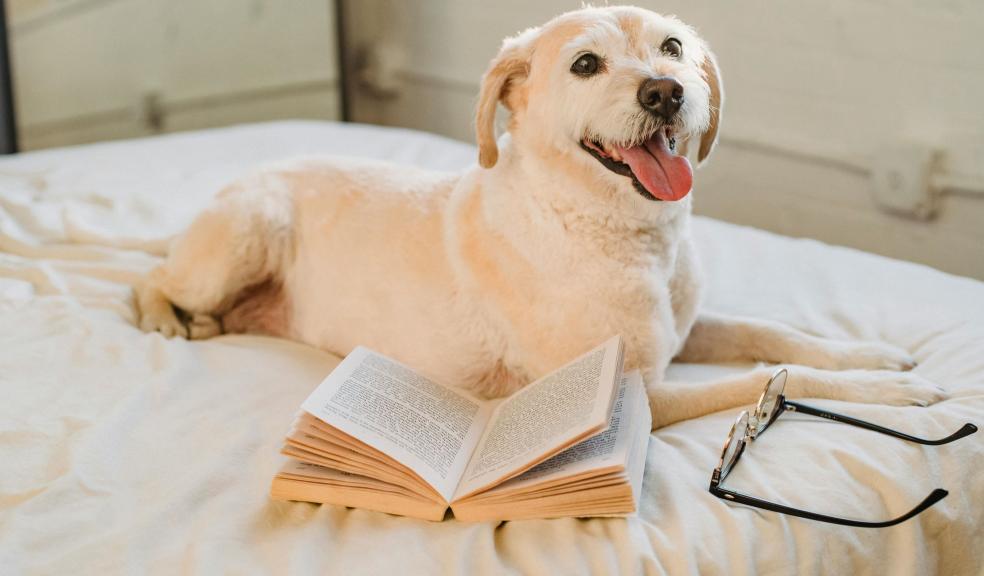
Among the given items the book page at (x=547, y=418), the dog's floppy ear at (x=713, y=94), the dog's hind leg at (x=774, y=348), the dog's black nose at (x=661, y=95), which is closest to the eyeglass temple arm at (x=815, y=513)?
the book page at (x=547, y=418)

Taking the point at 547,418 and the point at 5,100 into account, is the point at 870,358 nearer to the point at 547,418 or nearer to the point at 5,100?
the point at 547,418

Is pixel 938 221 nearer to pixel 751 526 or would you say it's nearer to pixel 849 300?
pixel 849 300

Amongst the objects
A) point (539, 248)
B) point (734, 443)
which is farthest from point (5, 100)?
point (734, 443)

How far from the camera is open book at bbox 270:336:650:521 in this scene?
137 centimetres

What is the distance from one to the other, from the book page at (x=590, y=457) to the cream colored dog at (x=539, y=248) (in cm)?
33

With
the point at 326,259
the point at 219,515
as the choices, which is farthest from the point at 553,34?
the point at 219,515

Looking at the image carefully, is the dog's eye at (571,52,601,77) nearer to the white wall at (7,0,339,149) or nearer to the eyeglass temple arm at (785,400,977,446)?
the eyeglass temple arm at (785,400,977,446)

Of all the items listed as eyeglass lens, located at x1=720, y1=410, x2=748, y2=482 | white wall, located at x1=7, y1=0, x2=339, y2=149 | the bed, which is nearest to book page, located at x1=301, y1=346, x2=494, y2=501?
the bed

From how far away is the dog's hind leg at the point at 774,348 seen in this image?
1.96 meters

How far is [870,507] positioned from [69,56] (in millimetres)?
3743

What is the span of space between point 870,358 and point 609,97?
82cm

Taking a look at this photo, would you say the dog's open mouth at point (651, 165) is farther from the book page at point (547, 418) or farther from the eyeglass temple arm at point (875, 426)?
the eyeglass temple arm at point (875, 426)

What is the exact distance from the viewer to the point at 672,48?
1.83 metres

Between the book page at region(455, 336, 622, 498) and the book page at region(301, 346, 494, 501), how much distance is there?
1.4 inches
